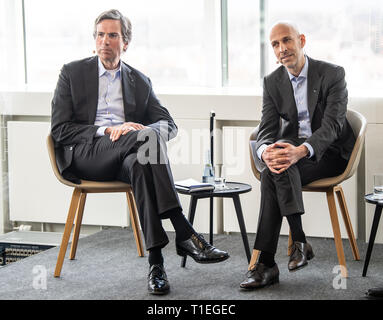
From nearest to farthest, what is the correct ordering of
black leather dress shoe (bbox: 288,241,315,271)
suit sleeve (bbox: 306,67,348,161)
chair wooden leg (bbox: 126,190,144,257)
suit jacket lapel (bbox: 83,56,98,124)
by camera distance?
black leather dress shoe (bbox: 288,241,315,271) < suit sleeve (bbox: 306,67,348,161) < suit jacket lapel (bbox: 83,56,98,124) < chair wooden leg (bbox: 126,190,144,257)

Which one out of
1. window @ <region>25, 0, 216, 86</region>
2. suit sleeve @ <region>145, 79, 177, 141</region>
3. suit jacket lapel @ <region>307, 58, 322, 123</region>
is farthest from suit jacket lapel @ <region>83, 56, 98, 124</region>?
window @ <region>25, 0, 216, 86</region>

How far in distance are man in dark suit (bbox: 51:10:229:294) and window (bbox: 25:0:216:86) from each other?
1.07m

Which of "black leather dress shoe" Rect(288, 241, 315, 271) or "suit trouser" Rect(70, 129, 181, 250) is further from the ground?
"suit trouser" Rect(70, 129, 181, 250)

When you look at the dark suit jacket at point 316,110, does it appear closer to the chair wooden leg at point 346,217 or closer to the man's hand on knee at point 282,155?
the man's hand on knee at point 282,155

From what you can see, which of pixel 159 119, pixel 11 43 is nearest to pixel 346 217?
pixel 159 119

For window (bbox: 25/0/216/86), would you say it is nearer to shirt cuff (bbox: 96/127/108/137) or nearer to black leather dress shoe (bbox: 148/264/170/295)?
shirt cuff (bbox: 96/127/108/137)

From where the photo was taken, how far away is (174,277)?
334 cm

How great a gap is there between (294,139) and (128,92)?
0.95 meters

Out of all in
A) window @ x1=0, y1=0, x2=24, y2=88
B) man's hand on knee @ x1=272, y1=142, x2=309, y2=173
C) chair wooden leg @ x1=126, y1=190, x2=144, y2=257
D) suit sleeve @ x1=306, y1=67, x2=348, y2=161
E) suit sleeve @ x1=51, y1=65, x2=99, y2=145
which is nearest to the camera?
man's hand on knee @ x1=272, y1=142, x2=309, y2=173

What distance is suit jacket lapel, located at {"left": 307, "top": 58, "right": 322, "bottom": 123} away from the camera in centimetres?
342

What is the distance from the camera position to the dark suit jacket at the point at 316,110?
3.31m

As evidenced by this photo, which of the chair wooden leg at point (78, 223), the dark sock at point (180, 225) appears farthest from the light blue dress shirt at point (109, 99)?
the dark sock at point (180, 225)

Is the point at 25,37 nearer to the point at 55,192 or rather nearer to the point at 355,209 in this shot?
the point at 55,192

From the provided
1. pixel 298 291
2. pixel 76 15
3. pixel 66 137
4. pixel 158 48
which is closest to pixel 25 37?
pixel 76 15
